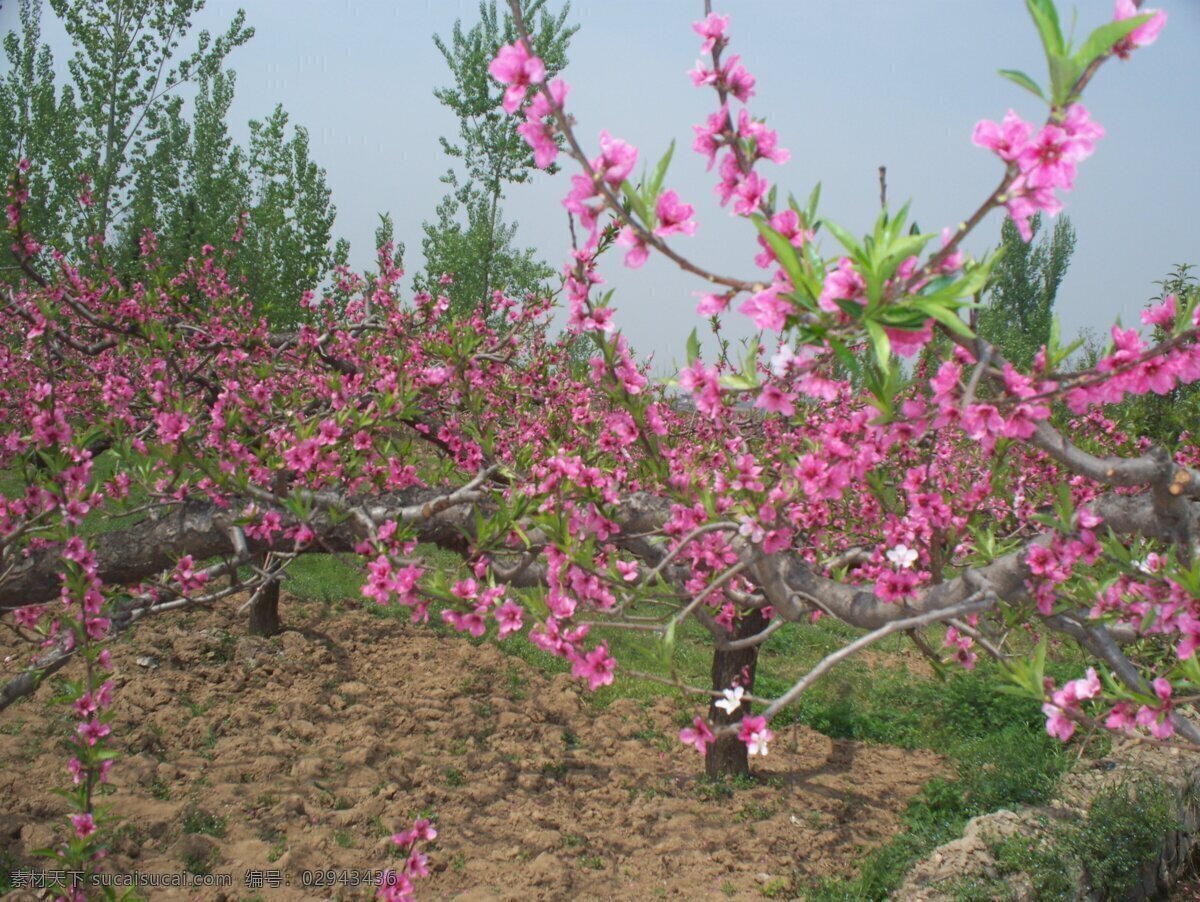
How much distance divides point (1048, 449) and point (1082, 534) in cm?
56

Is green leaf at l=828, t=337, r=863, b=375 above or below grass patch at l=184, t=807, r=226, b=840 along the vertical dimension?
above

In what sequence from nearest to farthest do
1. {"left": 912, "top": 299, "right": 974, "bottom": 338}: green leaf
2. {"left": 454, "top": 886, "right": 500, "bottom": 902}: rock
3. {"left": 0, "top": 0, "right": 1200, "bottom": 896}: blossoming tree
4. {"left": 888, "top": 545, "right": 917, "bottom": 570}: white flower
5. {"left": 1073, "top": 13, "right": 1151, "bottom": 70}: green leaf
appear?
{"left": 1073, "top": 13, "right": 1151, "bottom": 70}: green leaf → {"left": 912, "top": 299, "right": 974, "bottom": 338}: green leaf → {"left": 0, "top": 0, "right": 1200, "bottom": 896}: blossoming tree → {"left": 888, "top": 545, "right": 917, "bottom": 570}: white flower → {"left": 454, "top": 886, "right": 500, "bottom": 902}: rock

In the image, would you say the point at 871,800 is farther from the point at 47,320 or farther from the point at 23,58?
the point at 23,58

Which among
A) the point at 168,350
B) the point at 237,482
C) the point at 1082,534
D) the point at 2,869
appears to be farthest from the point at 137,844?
the point at 1082,534

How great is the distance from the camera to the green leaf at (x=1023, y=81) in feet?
4.07

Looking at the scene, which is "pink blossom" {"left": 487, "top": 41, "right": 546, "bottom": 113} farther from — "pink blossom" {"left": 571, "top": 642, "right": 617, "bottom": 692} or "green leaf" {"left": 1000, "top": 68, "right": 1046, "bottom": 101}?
"pink blossom" {"left": 571, "top": 642, "right": 617, "bottom": 692}

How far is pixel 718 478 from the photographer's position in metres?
2.61

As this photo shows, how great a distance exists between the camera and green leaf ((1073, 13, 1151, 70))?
1166 mm

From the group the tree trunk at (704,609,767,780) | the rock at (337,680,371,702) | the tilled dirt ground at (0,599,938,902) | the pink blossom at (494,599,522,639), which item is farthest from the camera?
the rock at (337,680,371,702)

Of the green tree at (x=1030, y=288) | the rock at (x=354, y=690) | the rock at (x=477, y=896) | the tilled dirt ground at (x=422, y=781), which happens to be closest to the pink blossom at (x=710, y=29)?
the tilled dirt ground at (x=422, y=781)

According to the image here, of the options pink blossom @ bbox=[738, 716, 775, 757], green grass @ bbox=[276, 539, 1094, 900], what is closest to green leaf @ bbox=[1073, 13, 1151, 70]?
pink blossom @ bbox=[738, 716, 775, 757]

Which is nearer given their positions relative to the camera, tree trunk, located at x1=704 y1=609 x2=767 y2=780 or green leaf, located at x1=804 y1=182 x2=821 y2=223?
green leaf, located at x1=804 y1=182 x2=821 y2=223

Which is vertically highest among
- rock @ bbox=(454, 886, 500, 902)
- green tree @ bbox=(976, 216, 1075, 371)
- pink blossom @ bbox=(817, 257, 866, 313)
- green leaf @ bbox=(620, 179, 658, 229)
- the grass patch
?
green tree @ bbox=(976, 216, 1075, 371)

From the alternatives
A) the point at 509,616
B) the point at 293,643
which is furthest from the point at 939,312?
the point at 293,643
